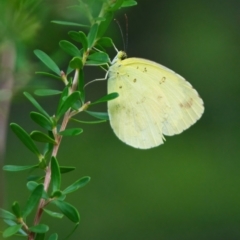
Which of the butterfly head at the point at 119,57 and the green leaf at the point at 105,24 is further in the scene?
the butterfly head at the point at 119,57

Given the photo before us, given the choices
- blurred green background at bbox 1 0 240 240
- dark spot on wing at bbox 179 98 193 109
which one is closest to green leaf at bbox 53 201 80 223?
dark spot on wing at bbox 179 98 193 109

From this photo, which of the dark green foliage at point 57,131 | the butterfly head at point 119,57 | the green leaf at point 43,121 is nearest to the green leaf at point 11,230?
the dark green foliage at point 57,131

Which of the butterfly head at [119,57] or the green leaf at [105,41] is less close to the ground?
the green leaf at [105,41]

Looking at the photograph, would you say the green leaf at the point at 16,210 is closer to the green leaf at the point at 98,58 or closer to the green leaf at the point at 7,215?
the green leaf at the point at 7,215

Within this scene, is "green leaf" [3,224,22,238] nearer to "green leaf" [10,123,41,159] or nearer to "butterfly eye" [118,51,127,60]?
"green leaf" [10,123,41,159]

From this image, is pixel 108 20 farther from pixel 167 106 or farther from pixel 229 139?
pixel 229 139

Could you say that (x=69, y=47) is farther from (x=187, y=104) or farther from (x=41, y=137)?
(x=187, y=104)

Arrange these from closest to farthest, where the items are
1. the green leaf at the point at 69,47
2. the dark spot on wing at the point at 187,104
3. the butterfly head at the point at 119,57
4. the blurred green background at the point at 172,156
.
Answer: the green leaf at the point at 69,47 → the butterfly head at the point at 119,57 → the dark spot on wing at the point at 187,104 → the blurred green background at the point at 172,156
